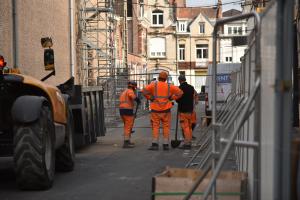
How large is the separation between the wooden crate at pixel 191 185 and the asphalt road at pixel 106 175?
1960 millimetres

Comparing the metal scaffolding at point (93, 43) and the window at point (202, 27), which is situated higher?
the window at point (202, 27)

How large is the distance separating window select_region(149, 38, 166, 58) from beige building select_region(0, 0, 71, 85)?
44.8 meters

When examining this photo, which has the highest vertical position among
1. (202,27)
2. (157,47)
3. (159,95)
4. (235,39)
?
(202,27)

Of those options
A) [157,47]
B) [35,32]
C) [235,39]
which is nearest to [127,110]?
[235,39]

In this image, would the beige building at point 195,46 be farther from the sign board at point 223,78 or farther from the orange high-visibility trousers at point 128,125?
the orange high-visibility trousers at point 128,125

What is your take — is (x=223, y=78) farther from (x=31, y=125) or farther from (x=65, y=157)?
(x=31, y=125)

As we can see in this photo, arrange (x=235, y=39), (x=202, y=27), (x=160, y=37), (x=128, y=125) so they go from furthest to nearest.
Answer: (x=202, y=27) → (x=160, y=37) → (x=235, y=39) → (x=128, y=125)

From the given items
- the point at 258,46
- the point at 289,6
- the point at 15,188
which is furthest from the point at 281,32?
the point at 15,188

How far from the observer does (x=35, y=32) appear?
23.1m

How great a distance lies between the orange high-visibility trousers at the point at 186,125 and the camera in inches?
566

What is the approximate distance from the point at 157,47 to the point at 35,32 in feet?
166

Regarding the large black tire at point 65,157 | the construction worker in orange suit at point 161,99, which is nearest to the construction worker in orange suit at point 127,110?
the construction worker in orange suit at point 161,99

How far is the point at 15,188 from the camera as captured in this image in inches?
345

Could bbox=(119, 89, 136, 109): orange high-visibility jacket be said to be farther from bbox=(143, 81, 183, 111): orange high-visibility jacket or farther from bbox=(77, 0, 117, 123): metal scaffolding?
bbox=(77, 0, 117, 123): metal scaffolding
